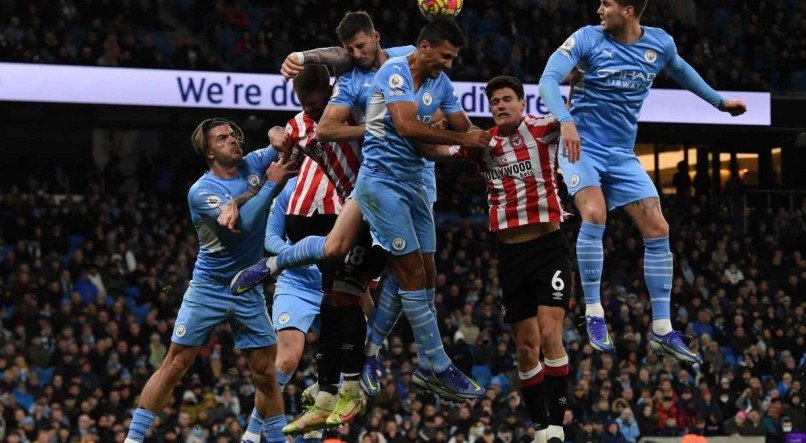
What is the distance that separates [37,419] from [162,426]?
1753 millimetres

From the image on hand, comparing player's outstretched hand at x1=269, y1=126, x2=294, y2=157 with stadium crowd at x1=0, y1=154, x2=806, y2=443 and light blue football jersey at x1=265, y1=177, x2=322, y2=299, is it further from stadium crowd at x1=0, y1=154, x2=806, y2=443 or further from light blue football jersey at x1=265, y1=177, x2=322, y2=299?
stadium crowd at x1=0, y1=154, x2=806, y2=443

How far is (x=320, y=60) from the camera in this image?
34.0ft

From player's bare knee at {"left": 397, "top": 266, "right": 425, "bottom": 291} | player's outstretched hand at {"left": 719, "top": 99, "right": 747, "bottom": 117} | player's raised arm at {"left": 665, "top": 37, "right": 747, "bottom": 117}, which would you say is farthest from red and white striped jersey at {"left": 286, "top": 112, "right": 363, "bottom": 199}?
player's outstretched hand at {"left": 719, "top": 99, "right": 747, "bottom": 117}

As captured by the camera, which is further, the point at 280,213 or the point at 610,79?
the point at 280,213

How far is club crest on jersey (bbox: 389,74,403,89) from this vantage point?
9711 mm

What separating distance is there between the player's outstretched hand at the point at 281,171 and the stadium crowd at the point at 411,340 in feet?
30.0

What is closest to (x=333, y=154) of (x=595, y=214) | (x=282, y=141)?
(x=282, y=141)

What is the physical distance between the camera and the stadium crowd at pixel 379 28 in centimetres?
2533

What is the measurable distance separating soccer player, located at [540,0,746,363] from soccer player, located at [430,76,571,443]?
23 centimetres

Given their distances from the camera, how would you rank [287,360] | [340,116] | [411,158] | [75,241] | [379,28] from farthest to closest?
[379,28] < [75,241] < [287,360] < [340,116] < [411,158]

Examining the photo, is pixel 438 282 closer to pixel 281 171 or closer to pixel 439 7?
pixel 281 171

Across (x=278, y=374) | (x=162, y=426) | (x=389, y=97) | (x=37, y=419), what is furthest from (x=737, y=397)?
(x=389, y=97)

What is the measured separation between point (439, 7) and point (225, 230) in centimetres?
263

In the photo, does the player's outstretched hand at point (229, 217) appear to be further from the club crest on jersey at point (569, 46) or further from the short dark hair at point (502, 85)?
the club crest on jersey at point (569, 46)
